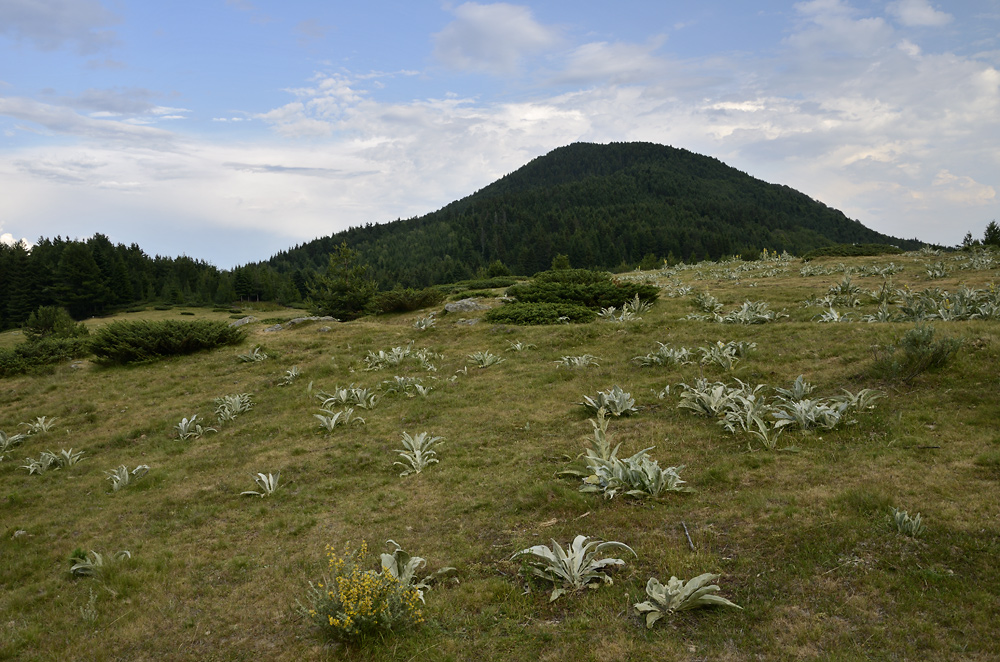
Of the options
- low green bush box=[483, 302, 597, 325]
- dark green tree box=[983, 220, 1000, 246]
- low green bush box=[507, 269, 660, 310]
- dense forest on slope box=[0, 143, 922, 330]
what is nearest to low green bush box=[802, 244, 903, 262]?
dark green tree box=[983, 220, 1000, 246]

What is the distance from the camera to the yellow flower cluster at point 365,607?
367cm

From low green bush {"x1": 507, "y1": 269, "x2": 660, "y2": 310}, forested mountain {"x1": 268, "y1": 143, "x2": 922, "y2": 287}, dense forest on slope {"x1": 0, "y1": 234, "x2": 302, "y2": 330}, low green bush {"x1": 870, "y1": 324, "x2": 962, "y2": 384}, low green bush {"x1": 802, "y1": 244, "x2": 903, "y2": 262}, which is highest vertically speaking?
forested mountain {"x1": 268, "y1": 143, "x2": 922, "y2": 287}

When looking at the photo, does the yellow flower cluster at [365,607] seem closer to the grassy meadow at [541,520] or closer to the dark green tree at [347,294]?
the grassy meadow at [541,520]

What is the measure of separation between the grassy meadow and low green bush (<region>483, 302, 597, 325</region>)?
5.51 m

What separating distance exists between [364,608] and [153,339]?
17529 mm

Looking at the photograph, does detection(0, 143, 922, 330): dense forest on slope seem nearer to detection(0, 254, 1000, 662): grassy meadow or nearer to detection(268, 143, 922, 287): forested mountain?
detection(268, 143, 922, 287): forested mountain

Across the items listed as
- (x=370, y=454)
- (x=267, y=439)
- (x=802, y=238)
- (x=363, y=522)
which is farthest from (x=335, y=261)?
(x=802, y=238)

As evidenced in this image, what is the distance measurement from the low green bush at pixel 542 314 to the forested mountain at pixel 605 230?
214ft

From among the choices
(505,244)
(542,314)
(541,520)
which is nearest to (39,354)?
(542,314)

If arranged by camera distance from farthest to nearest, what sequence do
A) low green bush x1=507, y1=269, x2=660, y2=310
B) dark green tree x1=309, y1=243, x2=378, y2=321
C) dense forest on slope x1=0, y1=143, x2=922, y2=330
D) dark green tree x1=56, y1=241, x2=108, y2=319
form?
dense forest on slope x1=0, y1=143, x2=922, y2=330 → dark green tree x1=56, y1=241, x2=108, y2=319 → dark green tree x1=309, y1=243, x2=378, y2=321 → low green bush x1=507, y1=269, x2=660, y2=310

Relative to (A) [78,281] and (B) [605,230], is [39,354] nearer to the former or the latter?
(A) [78,281]

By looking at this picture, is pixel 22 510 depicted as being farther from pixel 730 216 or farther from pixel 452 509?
pixel 730 216

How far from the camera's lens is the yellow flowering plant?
12.0 feet

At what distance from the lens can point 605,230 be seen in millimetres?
118812
